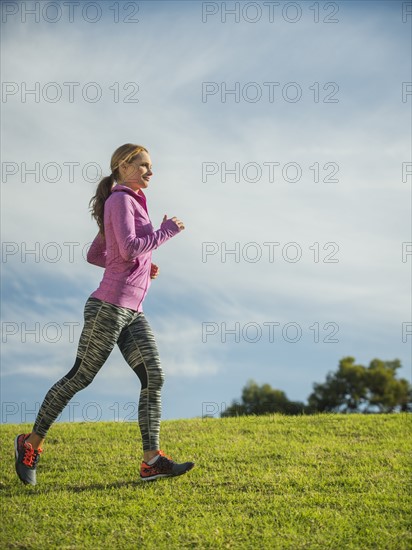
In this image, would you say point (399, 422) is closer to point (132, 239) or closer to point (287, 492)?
point (287, 492)

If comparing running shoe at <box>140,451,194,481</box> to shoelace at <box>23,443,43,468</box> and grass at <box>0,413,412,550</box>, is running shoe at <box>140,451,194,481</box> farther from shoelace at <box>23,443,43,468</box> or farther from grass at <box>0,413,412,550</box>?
shoelace at <box>23,443,43,468</box>

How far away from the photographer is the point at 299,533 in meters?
5.12

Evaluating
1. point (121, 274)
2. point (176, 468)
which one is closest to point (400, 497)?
point (176, 468)

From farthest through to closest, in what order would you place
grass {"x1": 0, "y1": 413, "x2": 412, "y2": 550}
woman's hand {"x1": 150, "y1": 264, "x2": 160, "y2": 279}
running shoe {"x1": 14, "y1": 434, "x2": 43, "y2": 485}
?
woman's hand {"x1": 150, "y1": 264, "x2": 160, "y2": 279}, running shoe {"x1": 14, "y1": 434, "x2": 43, "y2": 485}, grass {"x1": 0, "y1": 413, "x2": 412, "y2": 550}

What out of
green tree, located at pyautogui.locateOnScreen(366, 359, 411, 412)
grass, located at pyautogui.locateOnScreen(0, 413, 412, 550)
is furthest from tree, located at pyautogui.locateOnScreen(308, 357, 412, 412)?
grass, located at pyautogui.locateOnScreen(0, 413, 412, 550)

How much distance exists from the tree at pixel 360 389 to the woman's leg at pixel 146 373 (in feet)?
150

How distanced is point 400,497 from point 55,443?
515cm

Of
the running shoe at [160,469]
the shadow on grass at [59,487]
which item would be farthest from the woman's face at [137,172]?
the shadow on grass at [59,487]

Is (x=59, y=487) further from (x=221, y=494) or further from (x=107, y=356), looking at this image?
(x=221, y=494)

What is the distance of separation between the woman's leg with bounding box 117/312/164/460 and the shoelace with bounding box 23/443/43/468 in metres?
1.17

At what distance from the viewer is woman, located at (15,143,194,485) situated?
6.36 meters

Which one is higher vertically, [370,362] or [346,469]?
[370,362]

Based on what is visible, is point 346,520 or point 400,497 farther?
point 400,497

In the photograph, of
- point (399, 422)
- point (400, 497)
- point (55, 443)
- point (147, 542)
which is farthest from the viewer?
point (399, 422)
